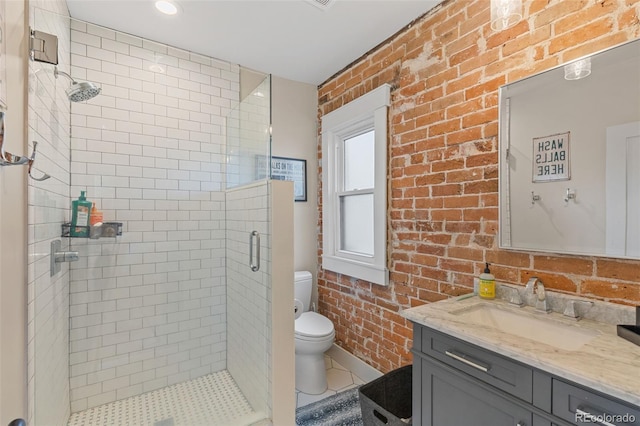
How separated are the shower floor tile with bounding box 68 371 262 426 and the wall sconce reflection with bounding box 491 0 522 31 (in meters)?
2.55

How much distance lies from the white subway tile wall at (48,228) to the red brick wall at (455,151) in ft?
6.35

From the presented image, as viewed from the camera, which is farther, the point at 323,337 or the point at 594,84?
the point at 323,337

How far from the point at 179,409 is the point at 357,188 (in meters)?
2.06

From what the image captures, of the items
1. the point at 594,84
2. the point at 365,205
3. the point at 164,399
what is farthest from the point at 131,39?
the point at 594,84

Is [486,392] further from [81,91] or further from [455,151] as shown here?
[81,91]

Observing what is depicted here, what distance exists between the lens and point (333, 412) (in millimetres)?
1950

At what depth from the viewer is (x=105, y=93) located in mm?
1997

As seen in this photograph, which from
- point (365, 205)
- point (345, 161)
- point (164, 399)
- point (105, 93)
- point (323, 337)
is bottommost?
point (164, 399)

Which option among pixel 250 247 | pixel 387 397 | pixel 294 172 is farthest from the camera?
pixel 294 172

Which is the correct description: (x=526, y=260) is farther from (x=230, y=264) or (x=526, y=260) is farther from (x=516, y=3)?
(x=230, y=264)

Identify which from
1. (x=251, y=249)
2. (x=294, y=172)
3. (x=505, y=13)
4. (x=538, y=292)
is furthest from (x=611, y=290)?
(x=294, y=172)

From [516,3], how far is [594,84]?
60cm

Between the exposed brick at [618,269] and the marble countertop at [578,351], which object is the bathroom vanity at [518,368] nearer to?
the marble countertop at [578,351]

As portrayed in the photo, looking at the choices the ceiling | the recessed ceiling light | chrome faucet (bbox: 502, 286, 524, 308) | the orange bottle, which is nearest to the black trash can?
chrome faucet (bbox: 502, 286, 524, 308)
